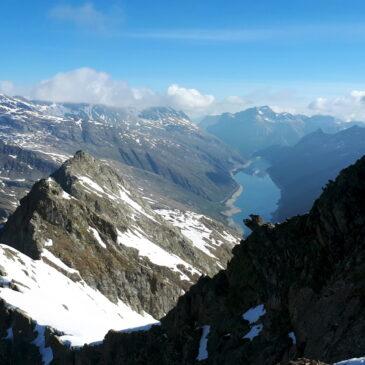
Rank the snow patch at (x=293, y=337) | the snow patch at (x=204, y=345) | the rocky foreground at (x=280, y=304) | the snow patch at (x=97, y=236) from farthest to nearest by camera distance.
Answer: the snow patch at (x=97, y=236) → the snow patch at (x=204, y=345) → the snow patch at (x=293, y=337) → the rocky foreground at (x=280, y=304)

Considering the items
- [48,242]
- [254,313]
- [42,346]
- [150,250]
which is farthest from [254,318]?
[150,250]

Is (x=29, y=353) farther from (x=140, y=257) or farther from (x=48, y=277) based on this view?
(x=140, y=257)

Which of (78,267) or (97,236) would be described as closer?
(78,267)

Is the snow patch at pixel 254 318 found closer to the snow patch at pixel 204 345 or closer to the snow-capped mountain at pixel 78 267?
the snow patch at pixel 204 345

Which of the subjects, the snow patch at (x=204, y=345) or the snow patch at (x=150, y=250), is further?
the snow patch at (x=150, y=250)

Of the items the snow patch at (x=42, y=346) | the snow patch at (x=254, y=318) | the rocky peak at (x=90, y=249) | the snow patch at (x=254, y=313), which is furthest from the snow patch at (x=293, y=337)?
the rocky peak at (x=90, y=249)

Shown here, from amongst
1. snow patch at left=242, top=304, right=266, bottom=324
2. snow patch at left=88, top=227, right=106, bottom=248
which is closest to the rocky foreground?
snow patch at left=242, top=304, right=266, bottom=324

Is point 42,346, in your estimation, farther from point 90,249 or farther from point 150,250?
point 150,250
